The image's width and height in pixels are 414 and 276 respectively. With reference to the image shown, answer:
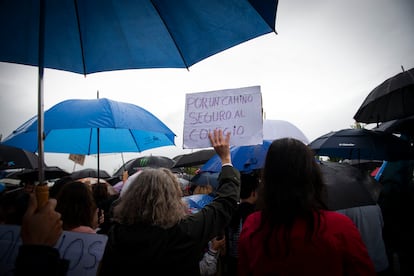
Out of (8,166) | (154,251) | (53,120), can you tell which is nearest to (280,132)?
(53,120)

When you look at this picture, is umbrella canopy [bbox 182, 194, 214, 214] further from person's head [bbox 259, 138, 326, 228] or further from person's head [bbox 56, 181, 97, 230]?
person's head [bbox 259, 138, 326, 228]

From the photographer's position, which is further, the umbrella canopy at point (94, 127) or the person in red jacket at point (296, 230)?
the umbrella canopy at point (94, 127)

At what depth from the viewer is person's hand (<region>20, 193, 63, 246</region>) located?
106cm

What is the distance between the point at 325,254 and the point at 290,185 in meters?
0.36

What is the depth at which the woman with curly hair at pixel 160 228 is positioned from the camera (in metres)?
1.45

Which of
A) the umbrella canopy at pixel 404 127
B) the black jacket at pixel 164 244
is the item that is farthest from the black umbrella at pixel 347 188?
the umbrella canopy at pixel 404 127

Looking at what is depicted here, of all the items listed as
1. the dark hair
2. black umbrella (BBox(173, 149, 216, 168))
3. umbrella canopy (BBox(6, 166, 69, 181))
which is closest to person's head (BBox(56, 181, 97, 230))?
the dark hair

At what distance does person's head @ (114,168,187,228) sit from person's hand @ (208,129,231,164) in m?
0.42

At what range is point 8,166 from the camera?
233 inches

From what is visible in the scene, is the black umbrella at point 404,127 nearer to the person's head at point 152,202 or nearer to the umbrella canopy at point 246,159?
the umbrella canopy at point 246,159

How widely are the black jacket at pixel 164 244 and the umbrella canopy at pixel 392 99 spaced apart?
3570mm

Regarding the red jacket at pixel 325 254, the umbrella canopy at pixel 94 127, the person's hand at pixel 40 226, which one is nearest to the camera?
the person's hand at pixel 40 226

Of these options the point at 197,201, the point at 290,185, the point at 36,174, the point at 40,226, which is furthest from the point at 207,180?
the point at 36,174

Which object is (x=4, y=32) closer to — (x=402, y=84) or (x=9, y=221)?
(x=9, y=221)
